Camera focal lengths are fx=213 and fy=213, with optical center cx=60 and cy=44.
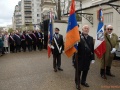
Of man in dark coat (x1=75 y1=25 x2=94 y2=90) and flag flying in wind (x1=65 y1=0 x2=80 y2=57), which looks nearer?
flag flying in wind (x1=65 y1=0 x2=80 y2=57)

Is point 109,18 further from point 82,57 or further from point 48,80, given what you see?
point 82,57

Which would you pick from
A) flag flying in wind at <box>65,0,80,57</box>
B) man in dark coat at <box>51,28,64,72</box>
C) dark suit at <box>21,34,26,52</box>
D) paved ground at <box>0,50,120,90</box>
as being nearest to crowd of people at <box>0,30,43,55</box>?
dark suit at <box>21,34,26,52</box>

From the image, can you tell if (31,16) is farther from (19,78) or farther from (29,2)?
(19,78)

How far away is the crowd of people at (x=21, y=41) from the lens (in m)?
18.1

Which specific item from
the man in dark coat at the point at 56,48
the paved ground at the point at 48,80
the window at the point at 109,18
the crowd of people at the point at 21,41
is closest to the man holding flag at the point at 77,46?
the paved ground at the point at 48,80

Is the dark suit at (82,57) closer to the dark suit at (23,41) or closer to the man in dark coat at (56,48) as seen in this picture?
the man in dark coat at (56,48)

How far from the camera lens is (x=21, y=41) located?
18.5m

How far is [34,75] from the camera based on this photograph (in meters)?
8.86

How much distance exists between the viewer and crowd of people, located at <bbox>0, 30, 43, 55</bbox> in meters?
18.1

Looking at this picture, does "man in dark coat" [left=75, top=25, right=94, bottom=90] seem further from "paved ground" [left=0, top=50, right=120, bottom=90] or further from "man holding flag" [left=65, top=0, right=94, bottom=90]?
"paved ground" [left=0, top=50, right=120, bottom=90]

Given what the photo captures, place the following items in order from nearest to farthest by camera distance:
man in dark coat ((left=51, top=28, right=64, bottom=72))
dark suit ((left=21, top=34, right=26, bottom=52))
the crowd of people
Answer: man in dark coat ((left=51, top=28, right=64, bottom=72)) < the crowd of people < dark suit ((left=21, top=34, right=26, bottom=52))

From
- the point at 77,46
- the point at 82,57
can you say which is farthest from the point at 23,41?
the point at 77,46

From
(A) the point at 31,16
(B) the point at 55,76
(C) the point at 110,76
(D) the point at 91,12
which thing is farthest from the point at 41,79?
(A) the point at 31,16

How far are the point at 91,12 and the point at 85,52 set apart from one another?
432 inches
